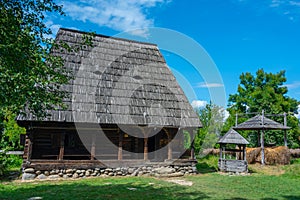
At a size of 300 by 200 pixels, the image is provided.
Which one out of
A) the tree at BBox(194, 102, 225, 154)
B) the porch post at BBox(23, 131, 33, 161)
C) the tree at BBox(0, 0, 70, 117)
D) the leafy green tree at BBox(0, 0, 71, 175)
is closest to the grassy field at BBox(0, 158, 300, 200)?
the porch post at BBox(23, 131, 33, 161)

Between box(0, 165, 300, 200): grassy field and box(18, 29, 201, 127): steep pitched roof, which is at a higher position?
box(18, 29, 201, 127): steep pitched roof

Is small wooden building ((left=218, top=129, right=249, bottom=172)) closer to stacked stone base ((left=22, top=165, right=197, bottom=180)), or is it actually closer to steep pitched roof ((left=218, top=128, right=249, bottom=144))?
steep pitched roof ((left=218, top=128, right=249, bottom=144))

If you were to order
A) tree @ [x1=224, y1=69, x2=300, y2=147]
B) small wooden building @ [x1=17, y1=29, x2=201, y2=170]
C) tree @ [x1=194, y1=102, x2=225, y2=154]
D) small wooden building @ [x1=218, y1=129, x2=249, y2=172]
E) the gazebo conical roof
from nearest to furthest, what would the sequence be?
small wooden building @ [x1=17, y1=29, x2=201, y2=170] → small wooden building @ [x1=218, y1=129, x2=249, y2=172] → the gazebo conical roof → tree @ [x1=194, y1=102, x2=225, y2=154] → tree @ [x1=224, y1=69, x2=300, y2=147]

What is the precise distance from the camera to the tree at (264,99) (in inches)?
1133

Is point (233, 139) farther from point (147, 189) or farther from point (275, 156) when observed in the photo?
point (147, 189)

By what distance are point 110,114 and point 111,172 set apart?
2.61m

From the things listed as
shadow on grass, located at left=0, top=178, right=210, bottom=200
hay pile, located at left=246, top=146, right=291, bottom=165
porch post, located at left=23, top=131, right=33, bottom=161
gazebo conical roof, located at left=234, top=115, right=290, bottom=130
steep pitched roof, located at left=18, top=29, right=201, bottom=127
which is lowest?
shadow on grass, located at left=0, top=178, right=210, bottom=200

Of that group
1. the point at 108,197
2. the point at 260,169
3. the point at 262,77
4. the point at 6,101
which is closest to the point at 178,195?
the point at 108,197

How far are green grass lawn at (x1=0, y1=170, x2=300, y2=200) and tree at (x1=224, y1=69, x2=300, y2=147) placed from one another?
19.6 m

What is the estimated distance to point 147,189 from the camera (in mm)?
8445

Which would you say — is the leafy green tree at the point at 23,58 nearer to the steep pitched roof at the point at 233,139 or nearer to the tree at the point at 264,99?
the steep pitched roof at the point at 233,139

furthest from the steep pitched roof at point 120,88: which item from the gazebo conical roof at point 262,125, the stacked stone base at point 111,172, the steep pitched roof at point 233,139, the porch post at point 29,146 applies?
the gazebo conical roof at point 262,125

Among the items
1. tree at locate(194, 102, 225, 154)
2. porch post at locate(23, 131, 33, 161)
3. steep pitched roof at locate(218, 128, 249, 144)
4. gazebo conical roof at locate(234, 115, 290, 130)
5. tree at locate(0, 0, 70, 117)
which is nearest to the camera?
tree at locate(0, 0, 70, 117)

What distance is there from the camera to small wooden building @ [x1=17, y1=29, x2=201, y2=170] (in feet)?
35.4
